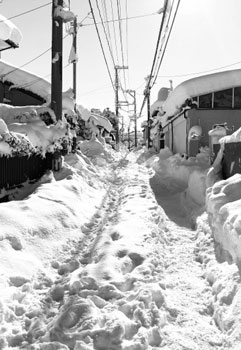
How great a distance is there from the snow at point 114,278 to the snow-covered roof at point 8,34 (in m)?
7.98

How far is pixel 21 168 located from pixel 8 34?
21.8ft

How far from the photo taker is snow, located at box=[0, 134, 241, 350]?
321 centimetres

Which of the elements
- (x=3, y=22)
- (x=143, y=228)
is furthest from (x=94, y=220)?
(x=3, y=22)

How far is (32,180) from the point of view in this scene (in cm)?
1019

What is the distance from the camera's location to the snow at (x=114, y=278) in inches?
126

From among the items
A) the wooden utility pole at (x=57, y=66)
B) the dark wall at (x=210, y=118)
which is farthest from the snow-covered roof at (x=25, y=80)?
the dark wall at (x=210, y=118)

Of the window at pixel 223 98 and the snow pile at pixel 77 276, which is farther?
the window at pixel 223 98

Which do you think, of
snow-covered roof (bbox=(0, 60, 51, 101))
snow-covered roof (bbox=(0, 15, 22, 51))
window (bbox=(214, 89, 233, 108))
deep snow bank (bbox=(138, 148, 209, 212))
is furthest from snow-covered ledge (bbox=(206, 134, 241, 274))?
snow-covered roof (bbox=(0, 60, 51, 101))

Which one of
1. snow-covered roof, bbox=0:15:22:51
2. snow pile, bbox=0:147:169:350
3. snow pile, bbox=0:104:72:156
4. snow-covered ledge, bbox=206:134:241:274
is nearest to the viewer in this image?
snow pile, bbox=0:147:169:350

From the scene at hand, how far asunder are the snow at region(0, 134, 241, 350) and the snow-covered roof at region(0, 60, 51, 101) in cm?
878

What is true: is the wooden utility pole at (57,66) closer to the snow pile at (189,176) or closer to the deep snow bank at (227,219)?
the snow pile at (189,176)

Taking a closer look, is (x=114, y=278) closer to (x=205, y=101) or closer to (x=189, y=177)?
(x=189, y=177)

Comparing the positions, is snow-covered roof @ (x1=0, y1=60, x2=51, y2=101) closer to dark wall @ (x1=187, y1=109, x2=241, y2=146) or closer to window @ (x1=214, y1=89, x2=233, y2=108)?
dark wall @ (x1=187, y1=109, x2=241, y2=146)

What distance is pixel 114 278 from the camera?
427 centimetres
